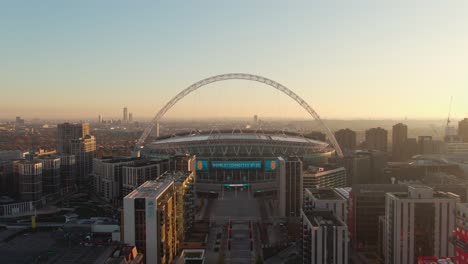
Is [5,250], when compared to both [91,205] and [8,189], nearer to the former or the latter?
[91,205]

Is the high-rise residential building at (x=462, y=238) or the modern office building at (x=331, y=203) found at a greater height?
the high-rise residential building at (x=462, y=238)

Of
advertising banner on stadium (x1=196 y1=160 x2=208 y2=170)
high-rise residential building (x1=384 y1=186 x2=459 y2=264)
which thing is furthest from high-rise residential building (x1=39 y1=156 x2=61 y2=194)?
high-rise residential building (x1=384 y1=186 x2=459 y2=264)

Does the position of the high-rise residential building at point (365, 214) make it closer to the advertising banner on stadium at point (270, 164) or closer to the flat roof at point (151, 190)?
the flat roof at point (151, 190)

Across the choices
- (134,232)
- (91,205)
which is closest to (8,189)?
(91,205)

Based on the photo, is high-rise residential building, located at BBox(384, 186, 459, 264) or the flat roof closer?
the flat roof

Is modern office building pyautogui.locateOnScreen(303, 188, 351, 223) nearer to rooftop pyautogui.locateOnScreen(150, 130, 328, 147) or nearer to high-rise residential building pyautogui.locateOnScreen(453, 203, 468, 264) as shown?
high-rise residential building pyautogui.locateOnScreen(453, 203, 468, 264)

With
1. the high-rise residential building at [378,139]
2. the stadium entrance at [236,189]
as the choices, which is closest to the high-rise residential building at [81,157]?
the stadium entrance at [236,189]

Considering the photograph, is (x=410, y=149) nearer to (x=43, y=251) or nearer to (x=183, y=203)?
(x=183, y=203)

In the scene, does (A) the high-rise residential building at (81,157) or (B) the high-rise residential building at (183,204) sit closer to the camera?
(B) the high-rise residential building at (183,204)
